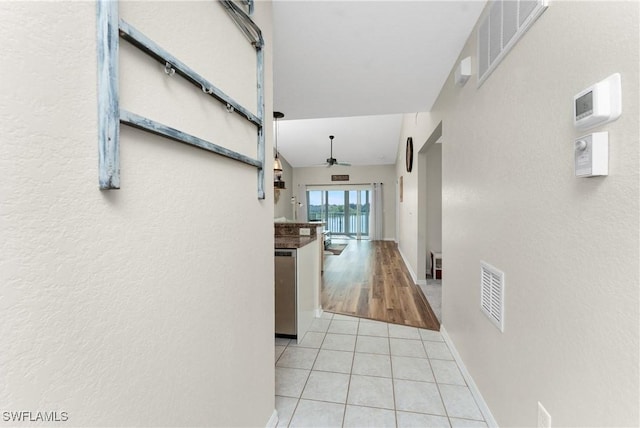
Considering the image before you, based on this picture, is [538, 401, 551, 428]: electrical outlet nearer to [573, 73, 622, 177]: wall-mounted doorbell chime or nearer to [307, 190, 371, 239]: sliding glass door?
[573, 73, 622, 177]: wall-mounted doorbell chime

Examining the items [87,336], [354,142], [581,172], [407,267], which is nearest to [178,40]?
[87,336]

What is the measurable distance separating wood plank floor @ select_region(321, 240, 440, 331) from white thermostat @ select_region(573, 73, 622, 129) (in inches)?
91.1

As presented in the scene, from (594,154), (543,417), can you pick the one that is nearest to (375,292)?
(543,417)

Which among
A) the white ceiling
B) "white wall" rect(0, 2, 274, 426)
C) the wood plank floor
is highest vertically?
the white ceiling

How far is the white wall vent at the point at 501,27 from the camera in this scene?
1.09 meters

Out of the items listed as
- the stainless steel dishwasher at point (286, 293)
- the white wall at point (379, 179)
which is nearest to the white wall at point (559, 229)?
the stainless steel dishwasher at point (286, 293)

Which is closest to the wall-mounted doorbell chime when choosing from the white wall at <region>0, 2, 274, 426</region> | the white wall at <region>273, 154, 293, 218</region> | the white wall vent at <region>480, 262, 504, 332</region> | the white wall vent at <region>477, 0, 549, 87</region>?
the white wall vent at <region>477, 0, 549, 87</region>

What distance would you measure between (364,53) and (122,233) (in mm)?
1924

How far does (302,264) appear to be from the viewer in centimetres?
253

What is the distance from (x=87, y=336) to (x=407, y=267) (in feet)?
17.2

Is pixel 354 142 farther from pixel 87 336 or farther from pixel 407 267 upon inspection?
pixel 87 336

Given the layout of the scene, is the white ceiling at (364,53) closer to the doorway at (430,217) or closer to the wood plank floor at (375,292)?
the doorway at (430,217)

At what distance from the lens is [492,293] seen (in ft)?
4.78

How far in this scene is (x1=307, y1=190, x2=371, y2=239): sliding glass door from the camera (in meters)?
10.1
